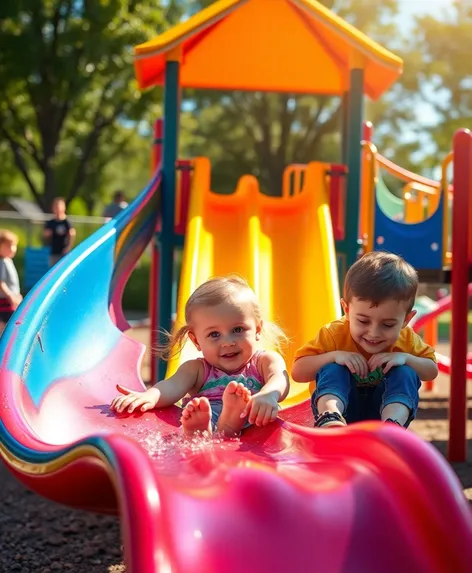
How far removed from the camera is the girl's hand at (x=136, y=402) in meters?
3.08

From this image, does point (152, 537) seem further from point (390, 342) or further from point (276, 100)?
point (276, 100)

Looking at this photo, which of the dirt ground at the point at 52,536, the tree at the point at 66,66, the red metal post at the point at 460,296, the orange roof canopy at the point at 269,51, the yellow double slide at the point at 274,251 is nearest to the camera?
the dirt ground at the point at 52,536

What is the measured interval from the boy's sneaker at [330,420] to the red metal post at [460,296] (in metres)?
2.86

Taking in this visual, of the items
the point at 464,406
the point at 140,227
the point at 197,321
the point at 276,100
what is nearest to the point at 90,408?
the point at 197,321

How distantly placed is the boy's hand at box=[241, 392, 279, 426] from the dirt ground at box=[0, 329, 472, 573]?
121 centimetres

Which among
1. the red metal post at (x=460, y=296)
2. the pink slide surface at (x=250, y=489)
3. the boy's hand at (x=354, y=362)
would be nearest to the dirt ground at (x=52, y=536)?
the red metal post at (x=460, y=296)

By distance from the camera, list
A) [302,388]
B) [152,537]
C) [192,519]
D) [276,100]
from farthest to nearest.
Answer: [276,100] < [302,388] < [192,519] < [152,537]

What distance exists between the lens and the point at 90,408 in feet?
10.5

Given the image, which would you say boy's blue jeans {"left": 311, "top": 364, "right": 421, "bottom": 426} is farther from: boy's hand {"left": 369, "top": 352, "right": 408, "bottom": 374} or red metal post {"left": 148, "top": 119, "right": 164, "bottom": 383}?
red metal post {"left": 148, "top": 119, "right": 164, "bottom": 383}

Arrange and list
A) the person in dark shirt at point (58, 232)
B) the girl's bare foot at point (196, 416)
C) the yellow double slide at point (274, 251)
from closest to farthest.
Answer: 1. the girl's bare foot at point (196, 416)
2. the yellow double slide at point (274, 251)
3. the person in dark shirt at point (58, 232)

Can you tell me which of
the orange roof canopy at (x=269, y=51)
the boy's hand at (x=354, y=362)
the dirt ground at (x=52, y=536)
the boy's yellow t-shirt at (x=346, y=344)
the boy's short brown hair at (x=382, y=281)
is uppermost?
the orange roof canopy at (x=269, y=51)

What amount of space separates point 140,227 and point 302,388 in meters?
1.88

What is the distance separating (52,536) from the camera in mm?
4172

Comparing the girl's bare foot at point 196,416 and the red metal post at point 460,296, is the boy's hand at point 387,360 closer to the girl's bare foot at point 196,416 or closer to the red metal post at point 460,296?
the girl's bare foot at point 196,416
